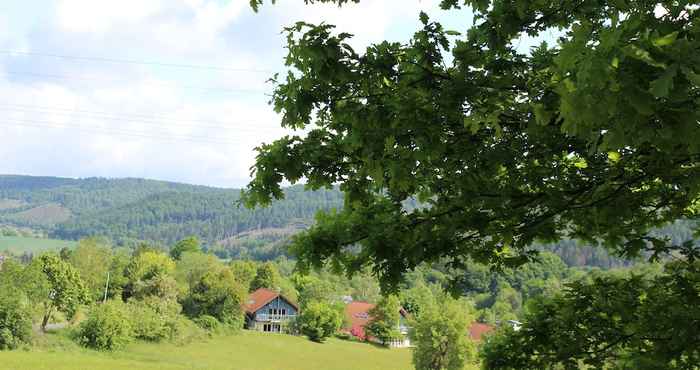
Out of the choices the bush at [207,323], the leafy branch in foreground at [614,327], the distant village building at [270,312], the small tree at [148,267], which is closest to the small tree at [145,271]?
the small tree at [148,267]

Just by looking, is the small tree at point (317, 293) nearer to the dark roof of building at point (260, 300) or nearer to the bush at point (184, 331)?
the dark roof of building at point (260, 300)

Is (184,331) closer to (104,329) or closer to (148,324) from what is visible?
(148,324)

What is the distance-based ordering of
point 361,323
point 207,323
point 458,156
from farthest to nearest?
point 361,323, point 207,323, point 458,156

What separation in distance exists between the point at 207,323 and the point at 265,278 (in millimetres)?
31573

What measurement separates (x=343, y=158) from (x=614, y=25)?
3.30 m

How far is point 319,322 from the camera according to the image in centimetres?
7256

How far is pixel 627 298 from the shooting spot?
21.8ft

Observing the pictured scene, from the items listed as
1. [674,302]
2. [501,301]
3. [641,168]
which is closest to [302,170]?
[641,168]

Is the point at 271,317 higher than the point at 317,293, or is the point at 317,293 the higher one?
the point at 317,293

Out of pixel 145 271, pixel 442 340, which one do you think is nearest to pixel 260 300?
pixel 145 271

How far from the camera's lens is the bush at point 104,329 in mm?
48969

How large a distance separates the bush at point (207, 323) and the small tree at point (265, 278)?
97.0 feet

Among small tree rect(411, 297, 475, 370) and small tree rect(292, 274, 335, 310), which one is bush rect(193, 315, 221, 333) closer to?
small tree rect(292, 274, 335, 310)

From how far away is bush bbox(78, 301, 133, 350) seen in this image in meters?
49.0
